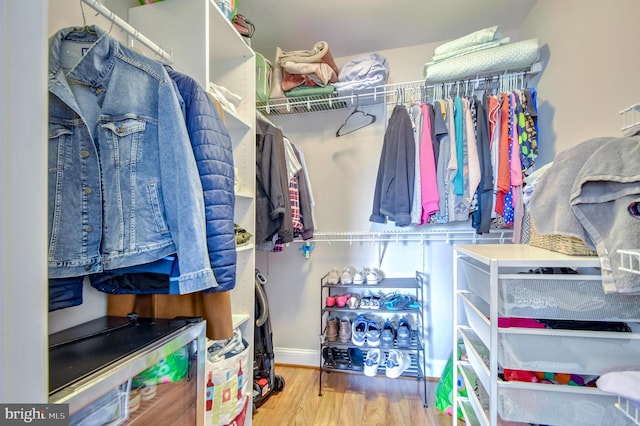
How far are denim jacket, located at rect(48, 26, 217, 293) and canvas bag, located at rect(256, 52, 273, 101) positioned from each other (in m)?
1.11

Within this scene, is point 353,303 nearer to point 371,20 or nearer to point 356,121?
point 356,121

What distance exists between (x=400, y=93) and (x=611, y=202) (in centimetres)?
146

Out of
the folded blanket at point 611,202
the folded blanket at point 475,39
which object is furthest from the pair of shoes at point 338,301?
the folded blanket at point 475,39

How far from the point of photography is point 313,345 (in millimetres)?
2123

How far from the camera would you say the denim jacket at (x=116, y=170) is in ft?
2.28

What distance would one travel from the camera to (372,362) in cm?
172

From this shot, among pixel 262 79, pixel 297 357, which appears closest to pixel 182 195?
pixel 262 79

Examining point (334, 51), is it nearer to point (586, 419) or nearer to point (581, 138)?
point (581, 138)

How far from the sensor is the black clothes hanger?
6.71 ft

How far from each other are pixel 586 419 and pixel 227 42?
6.43ft

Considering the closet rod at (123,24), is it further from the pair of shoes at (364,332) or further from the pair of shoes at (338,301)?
the pair of shoes at (364,332)

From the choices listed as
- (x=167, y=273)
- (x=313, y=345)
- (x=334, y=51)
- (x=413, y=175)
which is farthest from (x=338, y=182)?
(x=167, y=273)

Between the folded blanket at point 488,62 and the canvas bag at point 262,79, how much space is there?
Result: 108cm

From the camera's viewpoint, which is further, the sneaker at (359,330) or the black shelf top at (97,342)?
the sneaker at (359,330)
